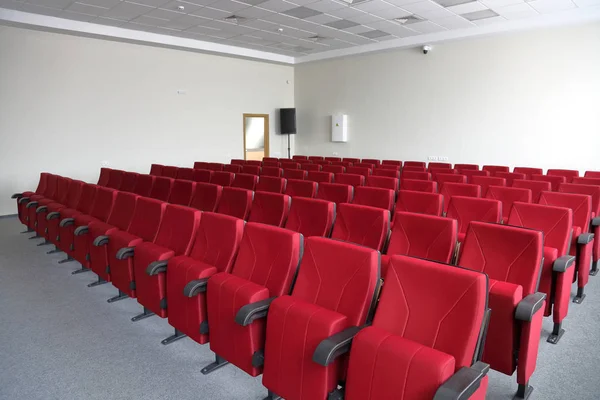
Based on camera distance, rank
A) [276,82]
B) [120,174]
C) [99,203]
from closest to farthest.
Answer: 1. [99,203]
2. [120,174]
3. [276,82]

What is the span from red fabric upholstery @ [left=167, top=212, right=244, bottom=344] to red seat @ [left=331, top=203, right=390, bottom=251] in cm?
107

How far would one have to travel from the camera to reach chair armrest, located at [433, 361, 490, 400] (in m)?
1.45

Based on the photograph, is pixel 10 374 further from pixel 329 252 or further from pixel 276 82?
pixel 276 82

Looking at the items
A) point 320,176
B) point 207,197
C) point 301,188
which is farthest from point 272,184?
point 320,176

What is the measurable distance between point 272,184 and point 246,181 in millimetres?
572

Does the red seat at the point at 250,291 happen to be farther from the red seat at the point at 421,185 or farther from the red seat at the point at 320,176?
the red seat at the point at 320,176

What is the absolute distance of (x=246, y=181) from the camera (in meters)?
6.06

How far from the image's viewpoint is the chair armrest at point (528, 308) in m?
2.09

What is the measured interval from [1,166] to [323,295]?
8.72 meters

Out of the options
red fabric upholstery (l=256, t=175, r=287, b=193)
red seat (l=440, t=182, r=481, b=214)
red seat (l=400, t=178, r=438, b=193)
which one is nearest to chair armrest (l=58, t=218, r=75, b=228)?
red fabric upholstery (l=256, t=175, r=287, b=193)

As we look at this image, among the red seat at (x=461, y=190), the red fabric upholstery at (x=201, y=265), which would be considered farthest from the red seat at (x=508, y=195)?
the red fabric upholstery at (x=201, y=265)

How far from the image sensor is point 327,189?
5121 mm

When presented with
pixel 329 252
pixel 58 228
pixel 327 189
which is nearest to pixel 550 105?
pixel 327 189

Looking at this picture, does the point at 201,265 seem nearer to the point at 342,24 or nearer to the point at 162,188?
the point at 162,188
